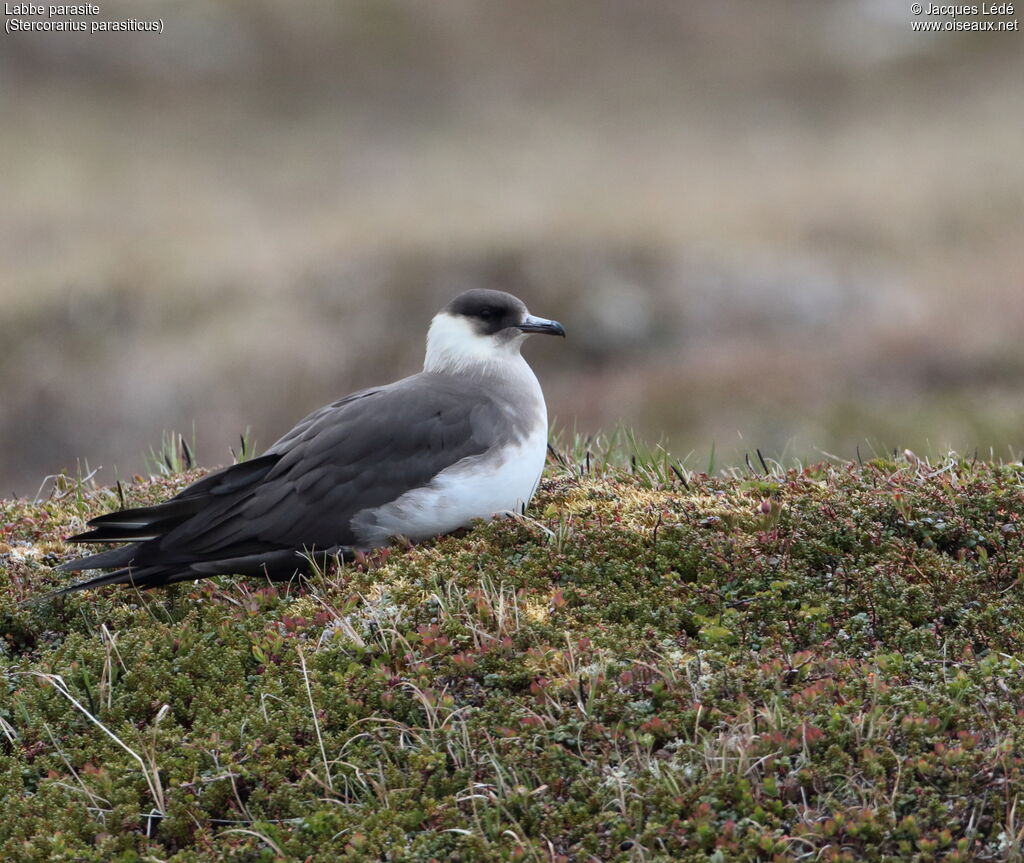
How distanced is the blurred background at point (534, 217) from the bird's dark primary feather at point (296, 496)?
194cm

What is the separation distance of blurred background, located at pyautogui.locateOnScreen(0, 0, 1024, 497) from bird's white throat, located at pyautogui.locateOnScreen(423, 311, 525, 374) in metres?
1.36

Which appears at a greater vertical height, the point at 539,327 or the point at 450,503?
the point at 539,327

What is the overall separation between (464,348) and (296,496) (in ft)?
4.55

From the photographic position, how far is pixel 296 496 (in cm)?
544

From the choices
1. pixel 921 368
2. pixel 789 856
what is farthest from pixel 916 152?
pixel 789 856

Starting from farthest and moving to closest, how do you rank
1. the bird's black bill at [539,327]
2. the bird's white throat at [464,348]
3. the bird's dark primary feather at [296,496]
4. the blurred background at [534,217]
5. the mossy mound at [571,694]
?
the blurred background at [534,217] → the bird's black bill at [539,327] → the bird's white throat at [464,348] → the bird's dark primary feather at [296,496] → the mossy mound at [571,694]

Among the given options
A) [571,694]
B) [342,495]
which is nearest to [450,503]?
[342,495]

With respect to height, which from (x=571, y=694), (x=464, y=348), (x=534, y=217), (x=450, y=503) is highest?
(x=534, y=217)

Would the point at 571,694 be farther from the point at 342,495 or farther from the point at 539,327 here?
the point at 539,327

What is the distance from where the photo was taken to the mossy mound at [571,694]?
375 cm

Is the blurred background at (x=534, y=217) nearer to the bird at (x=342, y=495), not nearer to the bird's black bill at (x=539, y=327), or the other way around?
the bird's black bill at (x=539, y=327)

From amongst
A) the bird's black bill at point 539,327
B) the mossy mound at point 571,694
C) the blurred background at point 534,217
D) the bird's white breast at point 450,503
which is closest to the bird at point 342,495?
the bird's white breast at point 450,503

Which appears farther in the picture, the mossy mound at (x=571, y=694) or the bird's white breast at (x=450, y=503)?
the bird's white breast at (x=450, y=503)

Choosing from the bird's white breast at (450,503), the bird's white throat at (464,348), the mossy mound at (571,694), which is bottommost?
the mossy mound at (571,694)
